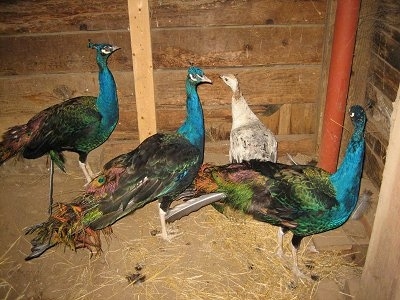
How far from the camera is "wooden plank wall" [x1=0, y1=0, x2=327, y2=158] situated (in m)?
4.50

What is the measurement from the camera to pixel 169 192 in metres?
3.93

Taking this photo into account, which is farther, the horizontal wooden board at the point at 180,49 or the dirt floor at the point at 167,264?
the horizontal wooden board at the point at 180,49

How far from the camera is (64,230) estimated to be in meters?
3.46

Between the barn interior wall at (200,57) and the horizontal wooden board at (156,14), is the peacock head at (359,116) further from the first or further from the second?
the horizontal wooden board at (156,14)

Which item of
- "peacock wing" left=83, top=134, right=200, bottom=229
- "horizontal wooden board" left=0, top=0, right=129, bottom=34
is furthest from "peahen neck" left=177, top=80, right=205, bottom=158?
"horizontal wooden board" left=0, top=0, right=129, bottom=34

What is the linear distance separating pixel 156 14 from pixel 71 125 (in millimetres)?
1632

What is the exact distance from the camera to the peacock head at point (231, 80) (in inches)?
181

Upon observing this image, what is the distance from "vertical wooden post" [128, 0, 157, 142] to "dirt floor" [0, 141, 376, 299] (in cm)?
111

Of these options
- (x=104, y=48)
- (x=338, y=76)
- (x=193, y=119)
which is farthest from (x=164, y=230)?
(x=338, y=76)

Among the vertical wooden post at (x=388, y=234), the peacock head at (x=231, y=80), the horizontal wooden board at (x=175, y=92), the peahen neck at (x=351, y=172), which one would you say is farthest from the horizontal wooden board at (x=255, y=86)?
the vertical wooden post at (x=388, y=234)

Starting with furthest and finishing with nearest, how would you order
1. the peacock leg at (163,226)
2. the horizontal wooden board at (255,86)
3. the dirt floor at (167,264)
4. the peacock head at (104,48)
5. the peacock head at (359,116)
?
the horizontal wooden board at (255,86) → the peacock head at (104,48) → the peacock leg at (163,226) → the dirt floor at (167,264) → the peacock head at (359,116)

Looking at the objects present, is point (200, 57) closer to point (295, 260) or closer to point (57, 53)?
point (57, 53)

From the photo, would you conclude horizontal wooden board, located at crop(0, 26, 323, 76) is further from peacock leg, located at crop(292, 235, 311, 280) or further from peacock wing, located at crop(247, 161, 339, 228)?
peacock leg, located at crop(292, 235, 311, 280)

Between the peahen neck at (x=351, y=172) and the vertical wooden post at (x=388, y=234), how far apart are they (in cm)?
100
